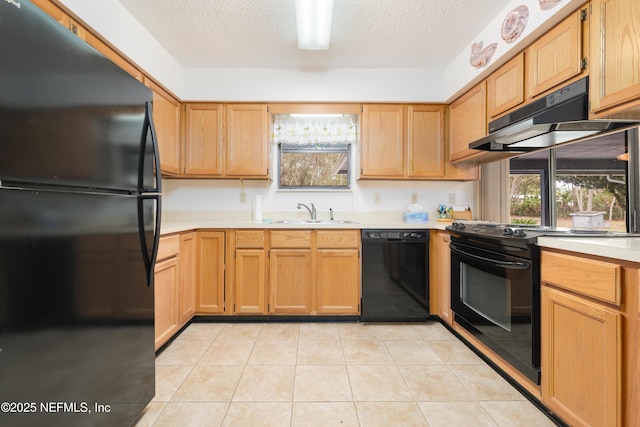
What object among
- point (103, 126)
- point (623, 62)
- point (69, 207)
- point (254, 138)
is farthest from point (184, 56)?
point (623, 62)

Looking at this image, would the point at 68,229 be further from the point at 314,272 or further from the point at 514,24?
the point at 514,24

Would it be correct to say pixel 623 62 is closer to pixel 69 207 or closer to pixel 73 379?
pixel 69 207

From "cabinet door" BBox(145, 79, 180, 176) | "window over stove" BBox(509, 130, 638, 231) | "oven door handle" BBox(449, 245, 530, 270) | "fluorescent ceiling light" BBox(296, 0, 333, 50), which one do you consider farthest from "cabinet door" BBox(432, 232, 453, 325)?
"cabinet door" BBox(145, 79, 180, 176)

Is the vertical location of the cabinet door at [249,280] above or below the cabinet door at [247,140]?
below

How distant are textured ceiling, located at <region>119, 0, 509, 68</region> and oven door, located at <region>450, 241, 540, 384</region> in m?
1.74

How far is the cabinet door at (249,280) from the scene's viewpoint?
2.72m

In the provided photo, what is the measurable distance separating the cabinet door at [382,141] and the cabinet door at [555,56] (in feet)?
3.95

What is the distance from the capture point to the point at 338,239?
107 inches

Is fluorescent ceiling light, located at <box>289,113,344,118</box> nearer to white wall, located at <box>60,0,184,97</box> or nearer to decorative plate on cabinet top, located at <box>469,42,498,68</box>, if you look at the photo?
Result: white wall, located at <box>60,0,184,97</box>

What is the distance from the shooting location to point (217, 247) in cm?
273

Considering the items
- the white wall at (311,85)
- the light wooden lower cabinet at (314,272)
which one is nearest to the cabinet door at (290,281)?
the light wooden lower cabinet at (314,272)

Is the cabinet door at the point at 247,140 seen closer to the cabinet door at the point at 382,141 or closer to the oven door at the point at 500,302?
the cabinet door at the point at 382,141

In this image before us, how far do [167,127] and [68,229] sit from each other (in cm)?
203

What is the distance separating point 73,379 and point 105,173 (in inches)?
29.3
